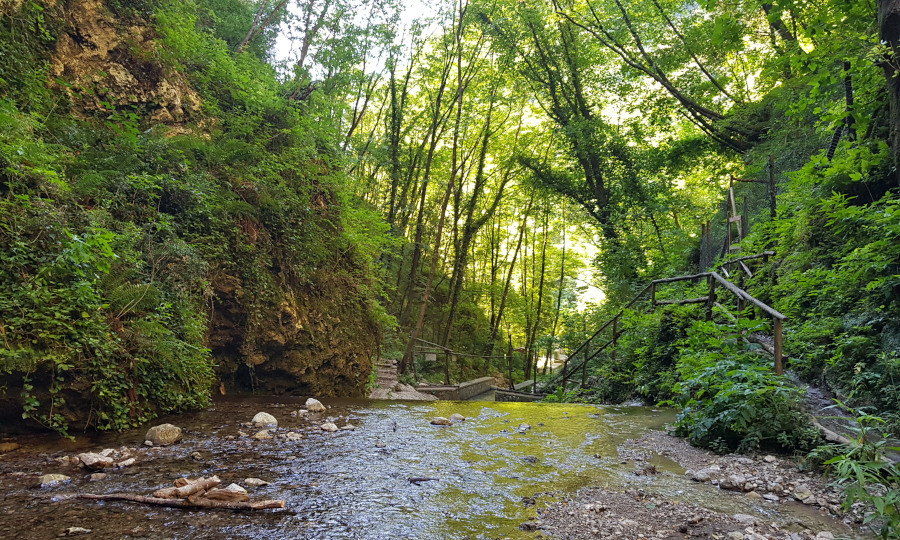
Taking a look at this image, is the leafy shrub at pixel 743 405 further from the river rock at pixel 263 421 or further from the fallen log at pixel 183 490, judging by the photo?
the river rock at pixel 263 421

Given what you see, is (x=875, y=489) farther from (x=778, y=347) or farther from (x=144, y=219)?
(x=144, y=219)

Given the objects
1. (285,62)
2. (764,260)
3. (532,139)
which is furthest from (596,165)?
(285,62)

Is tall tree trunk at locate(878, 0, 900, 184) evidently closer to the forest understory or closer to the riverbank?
the forest understory

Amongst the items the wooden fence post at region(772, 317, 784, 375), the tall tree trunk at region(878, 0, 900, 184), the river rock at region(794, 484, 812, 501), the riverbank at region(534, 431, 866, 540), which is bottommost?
the riverbank at region(534, 431, 866, 540)

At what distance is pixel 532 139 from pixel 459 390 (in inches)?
468

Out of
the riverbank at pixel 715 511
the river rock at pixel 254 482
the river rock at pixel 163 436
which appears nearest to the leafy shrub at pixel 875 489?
the riverbank at pixel 715 511

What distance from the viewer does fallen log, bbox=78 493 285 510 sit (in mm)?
2676

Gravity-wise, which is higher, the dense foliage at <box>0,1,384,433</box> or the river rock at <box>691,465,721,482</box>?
the dense foliage at <box>0,1,384,433</box>

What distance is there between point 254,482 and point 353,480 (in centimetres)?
68

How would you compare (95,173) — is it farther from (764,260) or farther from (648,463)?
(764,260)

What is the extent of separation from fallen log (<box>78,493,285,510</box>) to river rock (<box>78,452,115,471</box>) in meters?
0.55

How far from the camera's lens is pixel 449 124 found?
1717 centimetres

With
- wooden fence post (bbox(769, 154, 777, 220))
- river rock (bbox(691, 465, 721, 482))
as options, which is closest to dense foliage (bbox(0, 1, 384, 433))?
river rock (bbox(691, 465, 721, 482))

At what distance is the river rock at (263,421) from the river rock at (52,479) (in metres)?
2.13
